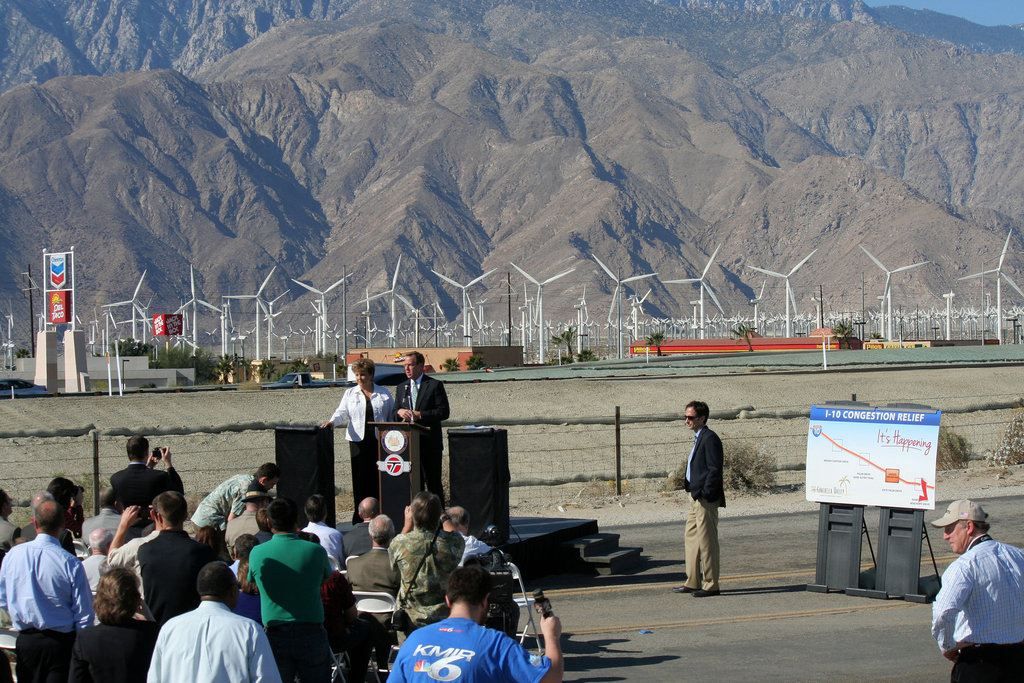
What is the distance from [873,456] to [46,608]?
7417 millimetres

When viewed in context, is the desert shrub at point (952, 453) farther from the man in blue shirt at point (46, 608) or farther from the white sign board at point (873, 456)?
the man in blue shirt at point (46, 608)

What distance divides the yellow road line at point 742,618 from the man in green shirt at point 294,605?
3579 millimetres

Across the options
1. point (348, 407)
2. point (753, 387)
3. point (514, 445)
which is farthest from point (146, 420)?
point (348, 407)

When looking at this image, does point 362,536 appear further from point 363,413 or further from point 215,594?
point 215,594

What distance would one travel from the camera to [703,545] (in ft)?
37.7

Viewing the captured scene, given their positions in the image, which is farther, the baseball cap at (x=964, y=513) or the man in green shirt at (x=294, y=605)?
the man in green shirt at (x=294, y=605)

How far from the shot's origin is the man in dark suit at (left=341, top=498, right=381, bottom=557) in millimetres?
9828

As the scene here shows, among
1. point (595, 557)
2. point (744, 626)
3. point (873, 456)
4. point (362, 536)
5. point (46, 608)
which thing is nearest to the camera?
point (46, 608)

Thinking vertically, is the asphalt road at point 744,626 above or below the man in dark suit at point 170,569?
below

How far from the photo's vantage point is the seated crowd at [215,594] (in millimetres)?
5516

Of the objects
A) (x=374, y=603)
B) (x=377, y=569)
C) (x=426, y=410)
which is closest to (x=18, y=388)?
(x=426, y=410)

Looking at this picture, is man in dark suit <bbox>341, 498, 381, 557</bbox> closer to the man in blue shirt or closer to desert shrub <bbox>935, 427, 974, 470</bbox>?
the man in blue shirt

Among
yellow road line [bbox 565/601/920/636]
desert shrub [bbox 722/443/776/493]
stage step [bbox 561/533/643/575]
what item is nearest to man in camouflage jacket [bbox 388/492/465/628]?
yellow road line [bbox 565/601/920/636]

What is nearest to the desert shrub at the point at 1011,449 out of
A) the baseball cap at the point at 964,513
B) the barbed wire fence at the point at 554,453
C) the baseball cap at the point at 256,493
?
the barbed wire fence at the point at 554,453
